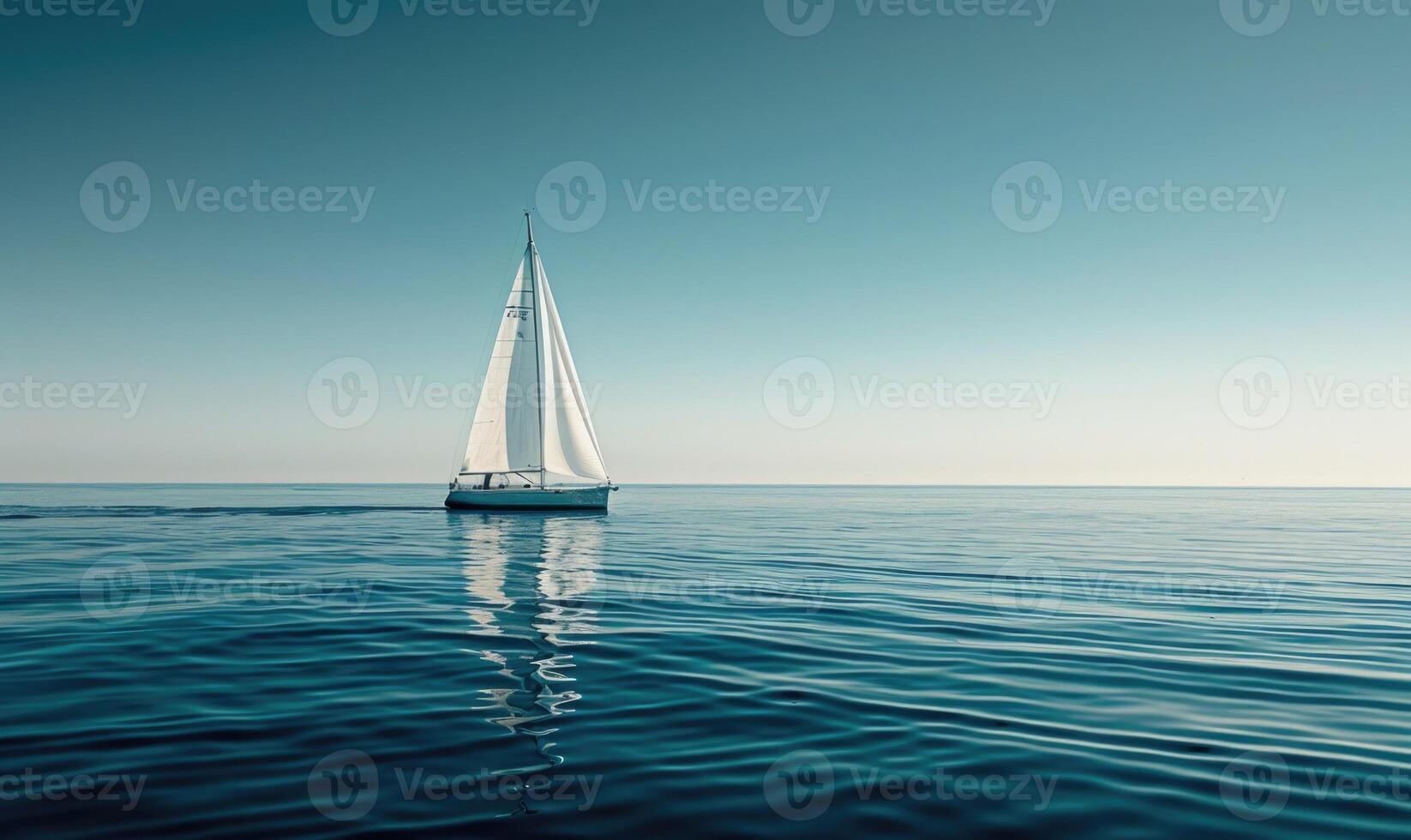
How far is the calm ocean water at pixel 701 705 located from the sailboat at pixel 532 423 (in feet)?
113

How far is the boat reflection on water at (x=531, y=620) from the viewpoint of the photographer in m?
8.30

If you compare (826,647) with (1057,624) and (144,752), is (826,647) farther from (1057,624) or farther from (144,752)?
(144,752)

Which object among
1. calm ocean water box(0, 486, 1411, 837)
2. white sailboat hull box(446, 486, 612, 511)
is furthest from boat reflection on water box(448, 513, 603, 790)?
white sailboat hull box(446, 486, 612, 511)

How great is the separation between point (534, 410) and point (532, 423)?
3.18 ft

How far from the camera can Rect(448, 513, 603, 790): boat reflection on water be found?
8305 millimetres

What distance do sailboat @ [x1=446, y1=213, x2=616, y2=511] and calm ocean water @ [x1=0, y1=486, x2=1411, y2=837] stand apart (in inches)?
1359

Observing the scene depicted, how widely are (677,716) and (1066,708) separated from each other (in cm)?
427

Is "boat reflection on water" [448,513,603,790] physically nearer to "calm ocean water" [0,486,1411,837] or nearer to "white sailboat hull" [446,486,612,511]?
"calm ocean water" [0,486,1411,837]

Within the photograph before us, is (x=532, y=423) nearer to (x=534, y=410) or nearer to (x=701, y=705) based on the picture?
(x=534, y=410)

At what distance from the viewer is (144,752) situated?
22.8 ft

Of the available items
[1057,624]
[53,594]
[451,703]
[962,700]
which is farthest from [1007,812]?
[53,594]

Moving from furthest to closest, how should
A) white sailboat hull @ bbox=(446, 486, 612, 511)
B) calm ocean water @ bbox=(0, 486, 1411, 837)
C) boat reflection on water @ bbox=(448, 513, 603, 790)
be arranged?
1. white sailboat hull @ bbox=(446, 486, 612, 511)
2. boat reflection on water @ bbox=(448, 513, 603, 790)
3. calm ocean water @ bbox=(0, 486, 1411, 837)

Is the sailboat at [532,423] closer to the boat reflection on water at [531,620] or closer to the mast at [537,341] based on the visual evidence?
the mast at [537,341]

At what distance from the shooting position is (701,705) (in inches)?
344
